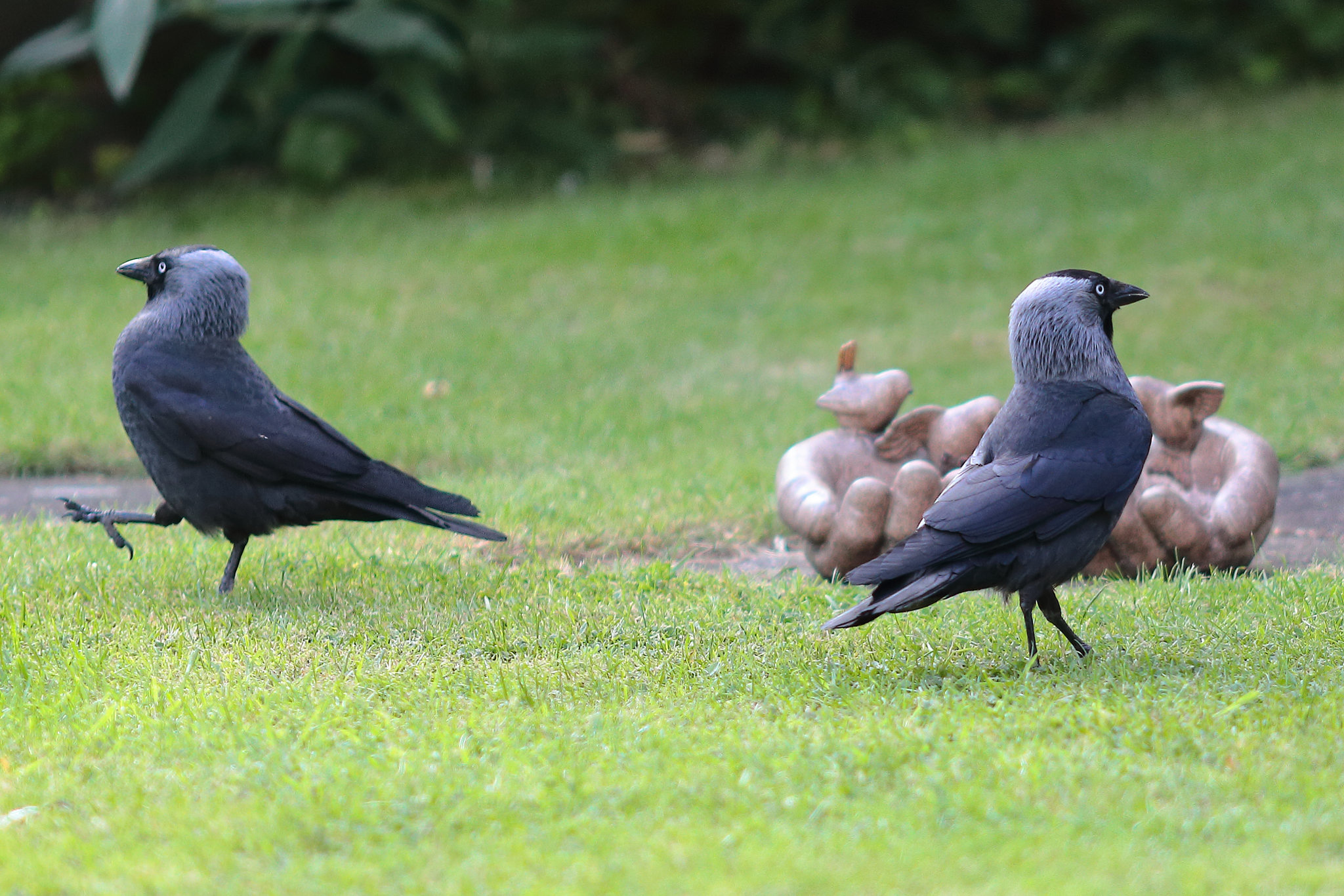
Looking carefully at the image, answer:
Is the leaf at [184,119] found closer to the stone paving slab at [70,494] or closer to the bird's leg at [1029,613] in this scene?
the stone paving slab at [70,494]

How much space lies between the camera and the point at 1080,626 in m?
4.79

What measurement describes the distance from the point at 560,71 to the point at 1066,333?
9714 mm

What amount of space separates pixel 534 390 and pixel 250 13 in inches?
211

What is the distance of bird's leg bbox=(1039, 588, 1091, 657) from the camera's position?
14.3 feet

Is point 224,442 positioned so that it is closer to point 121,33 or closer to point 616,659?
point 616,659

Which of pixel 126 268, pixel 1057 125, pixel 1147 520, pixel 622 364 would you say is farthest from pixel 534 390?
pixel 1057 125

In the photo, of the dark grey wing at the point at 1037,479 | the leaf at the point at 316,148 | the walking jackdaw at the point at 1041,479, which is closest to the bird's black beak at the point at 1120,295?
the walking jackdaw at the point at 1041,479

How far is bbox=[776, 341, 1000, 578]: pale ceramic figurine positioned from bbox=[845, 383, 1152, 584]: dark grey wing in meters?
0.66

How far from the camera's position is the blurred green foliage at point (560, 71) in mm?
11852

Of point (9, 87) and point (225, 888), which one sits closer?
point (225, 888)

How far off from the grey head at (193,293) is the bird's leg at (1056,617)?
297 centimetres

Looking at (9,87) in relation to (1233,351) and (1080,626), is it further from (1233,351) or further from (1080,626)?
(1080,626)

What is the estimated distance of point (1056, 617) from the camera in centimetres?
436

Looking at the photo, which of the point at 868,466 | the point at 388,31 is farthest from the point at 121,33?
the point at 868,466
